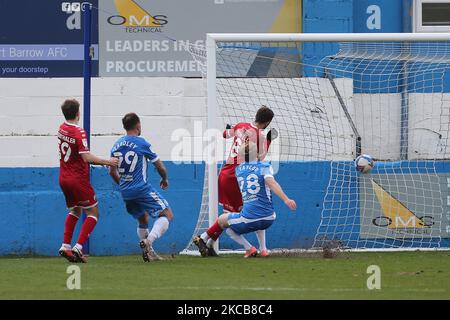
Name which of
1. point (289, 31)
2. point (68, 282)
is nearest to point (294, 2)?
point (289, 31)

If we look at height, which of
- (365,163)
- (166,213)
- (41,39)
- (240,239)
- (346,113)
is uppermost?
(41,39)

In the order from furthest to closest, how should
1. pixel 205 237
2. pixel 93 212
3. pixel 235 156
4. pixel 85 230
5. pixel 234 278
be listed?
pixel 235 156 → pixel 205 237 → pixel 93 212 → pixel 85 230 → pixel 234 278

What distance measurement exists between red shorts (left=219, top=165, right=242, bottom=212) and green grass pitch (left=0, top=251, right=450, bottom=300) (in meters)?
0.58

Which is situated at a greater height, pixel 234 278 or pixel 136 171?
pixel 136 171

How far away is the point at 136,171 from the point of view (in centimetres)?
1070

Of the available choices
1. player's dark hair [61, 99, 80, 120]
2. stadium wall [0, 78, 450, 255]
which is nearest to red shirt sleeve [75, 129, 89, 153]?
player's dark hair [61, 99, 80, 120]

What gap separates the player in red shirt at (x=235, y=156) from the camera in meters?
11.3

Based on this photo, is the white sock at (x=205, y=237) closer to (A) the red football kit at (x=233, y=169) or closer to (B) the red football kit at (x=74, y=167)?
(A) the red football kit at (x=233, y=169)

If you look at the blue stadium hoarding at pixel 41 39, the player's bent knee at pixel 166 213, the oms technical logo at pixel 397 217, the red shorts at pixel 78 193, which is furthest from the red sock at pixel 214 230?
the blue stadium hoarding at pixel 41 39

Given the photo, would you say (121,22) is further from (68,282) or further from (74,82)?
(68,282)

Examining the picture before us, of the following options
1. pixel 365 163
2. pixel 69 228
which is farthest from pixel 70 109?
pixel 365 163

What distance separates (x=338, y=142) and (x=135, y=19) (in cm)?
314

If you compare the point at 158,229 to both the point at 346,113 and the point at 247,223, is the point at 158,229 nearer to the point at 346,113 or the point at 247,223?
the point at 247,223

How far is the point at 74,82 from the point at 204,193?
2.43 meters
